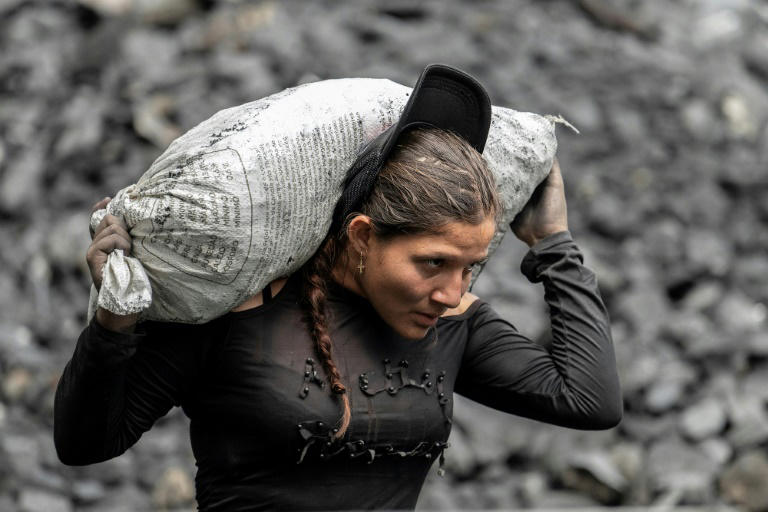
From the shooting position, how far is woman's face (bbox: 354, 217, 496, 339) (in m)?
1.91

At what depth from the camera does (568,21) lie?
7984mm

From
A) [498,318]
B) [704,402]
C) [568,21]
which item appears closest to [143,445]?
[704,402]

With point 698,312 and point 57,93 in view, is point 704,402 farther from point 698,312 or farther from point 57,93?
point 57,93

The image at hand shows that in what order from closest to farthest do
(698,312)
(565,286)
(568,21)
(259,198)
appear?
1. (259,198)
2. (565,286)
3. (698,312)
4. (568,21)

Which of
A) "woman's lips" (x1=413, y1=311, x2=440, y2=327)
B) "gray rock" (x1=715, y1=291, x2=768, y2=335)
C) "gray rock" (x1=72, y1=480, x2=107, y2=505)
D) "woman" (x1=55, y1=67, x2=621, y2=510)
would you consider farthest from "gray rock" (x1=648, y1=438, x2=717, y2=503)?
"woman's lips" (x1=413, y1=311, x2=440, y2=327)

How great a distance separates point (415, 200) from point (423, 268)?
0.40 feet

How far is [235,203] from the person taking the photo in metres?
1.86

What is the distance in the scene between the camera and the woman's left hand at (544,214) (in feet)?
7.44

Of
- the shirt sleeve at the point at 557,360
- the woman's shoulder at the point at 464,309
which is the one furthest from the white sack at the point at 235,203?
the shirt sleeve at the point at 557,360

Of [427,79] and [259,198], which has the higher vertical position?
[427,79]

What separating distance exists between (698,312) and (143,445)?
11.2 feet

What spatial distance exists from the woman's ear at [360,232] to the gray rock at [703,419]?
4.64m

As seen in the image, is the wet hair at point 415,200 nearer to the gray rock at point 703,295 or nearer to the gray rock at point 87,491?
the gray rock at point 87,491

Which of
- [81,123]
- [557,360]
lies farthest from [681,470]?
[557,360]
